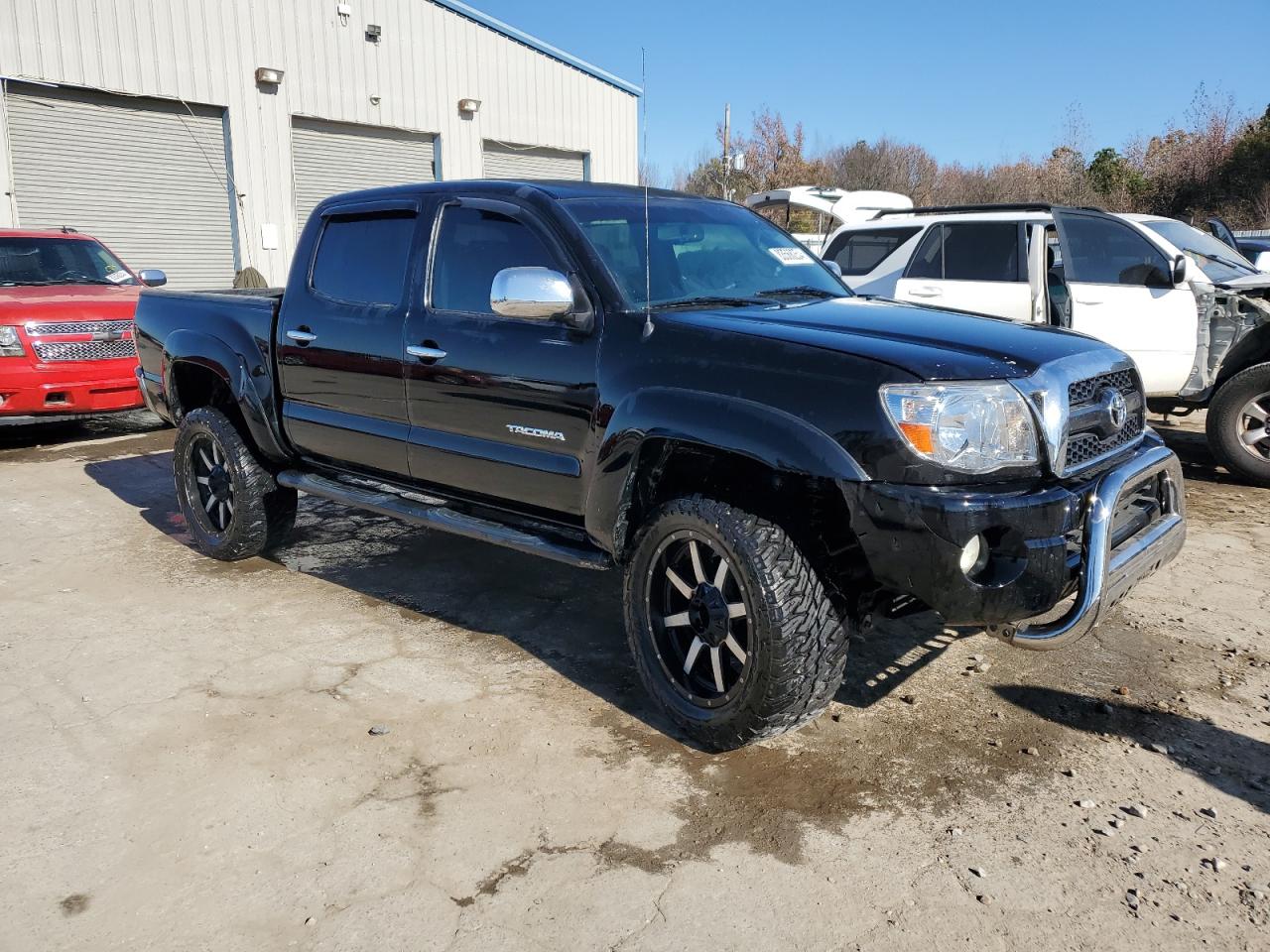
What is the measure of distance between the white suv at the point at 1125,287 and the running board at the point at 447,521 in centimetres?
370

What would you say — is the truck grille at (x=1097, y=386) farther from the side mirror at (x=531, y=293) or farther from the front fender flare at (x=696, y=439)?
the side mirror at (x=531, y=293)

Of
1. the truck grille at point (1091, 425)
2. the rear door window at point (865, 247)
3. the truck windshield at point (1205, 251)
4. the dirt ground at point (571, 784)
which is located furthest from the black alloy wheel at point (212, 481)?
the truck windshield at point (1205, 251)

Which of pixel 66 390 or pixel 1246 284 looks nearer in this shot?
pixel 1246 284

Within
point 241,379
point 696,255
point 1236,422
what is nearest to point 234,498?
point 241,379

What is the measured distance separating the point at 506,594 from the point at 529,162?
1689 centimetres

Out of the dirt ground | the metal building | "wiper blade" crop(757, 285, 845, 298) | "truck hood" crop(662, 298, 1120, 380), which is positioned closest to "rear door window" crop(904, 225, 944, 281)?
the dirt ground

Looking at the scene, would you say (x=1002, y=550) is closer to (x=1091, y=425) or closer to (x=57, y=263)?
(x=1091, y=425)

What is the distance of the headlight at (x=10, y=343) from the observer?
26.6ft

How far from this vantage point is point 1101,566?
2.90 m

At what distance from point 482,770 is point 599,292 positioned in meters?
1.70

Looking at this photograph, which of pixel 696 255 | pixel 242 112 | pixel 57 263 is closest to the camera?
pixel 696 255

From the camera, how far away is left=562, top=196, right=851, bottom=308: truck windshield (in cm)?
380

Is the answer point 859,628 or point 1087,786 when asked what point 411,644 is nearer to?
point 859,628

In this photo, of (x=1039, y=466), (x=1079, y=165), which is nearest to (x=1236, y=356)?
(x=1039, y=466)
